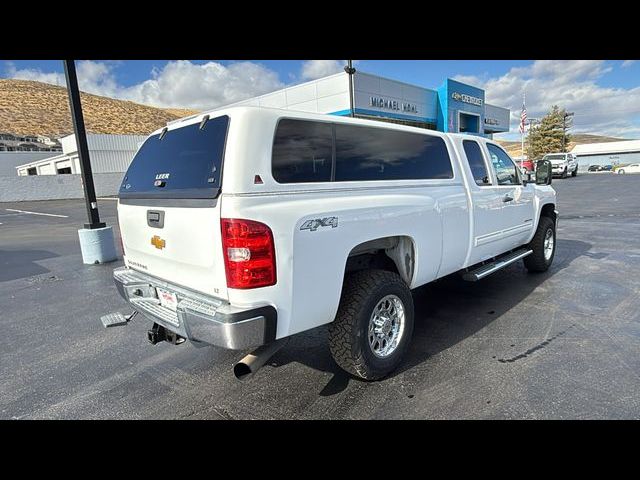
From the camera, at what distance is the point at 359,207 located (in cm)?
275

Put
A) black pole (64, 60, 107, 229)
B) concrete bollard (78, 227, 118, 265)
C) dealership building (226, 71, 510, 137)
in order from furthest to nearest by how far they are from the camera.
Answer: dealership building (226, 71, 510, 137)
concrete bollard (78, 227, 118, 265)
black pole (64, 60, 107, 229)

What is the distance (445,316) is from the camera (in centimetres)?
428

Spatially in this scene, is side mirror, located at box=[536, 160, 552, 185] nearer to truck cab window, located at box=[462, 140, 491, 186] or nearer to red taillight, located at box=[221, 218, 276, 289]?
A: truck cab window, located at box=[462, 140, 491, 186]

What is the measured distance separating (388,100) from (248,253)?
898 inches

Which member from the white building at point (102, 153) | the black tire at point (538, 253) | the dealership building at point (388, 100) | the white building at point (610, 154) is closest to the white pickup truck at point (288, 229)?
the black tire at point (538, 253)

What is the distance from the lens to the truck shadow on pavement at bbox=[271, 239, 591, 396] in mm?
3375

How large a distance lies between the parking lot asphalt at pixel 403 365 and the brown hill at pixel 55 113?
7530 centimetres

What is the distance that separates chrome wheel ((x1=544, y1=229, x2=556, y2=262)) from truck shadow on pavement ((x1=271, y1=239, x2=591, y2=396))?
0.26 m

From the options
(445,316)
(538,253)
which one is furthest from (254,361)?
(538,253)

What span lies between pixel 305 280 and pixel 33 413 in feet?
7.48

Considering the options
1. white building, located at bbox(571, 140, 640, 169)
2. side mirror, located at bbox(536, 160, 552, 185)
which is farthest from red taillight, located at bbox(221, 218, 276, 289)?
white building, located at bbox(571, 140, 640, 169)

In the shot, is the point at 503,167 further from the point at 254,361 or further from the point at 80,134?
the point at 80,134

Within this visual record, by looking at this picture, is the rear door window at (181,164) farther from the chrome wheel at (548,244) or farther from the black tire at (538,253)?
the chrome wheel at (548,244)
